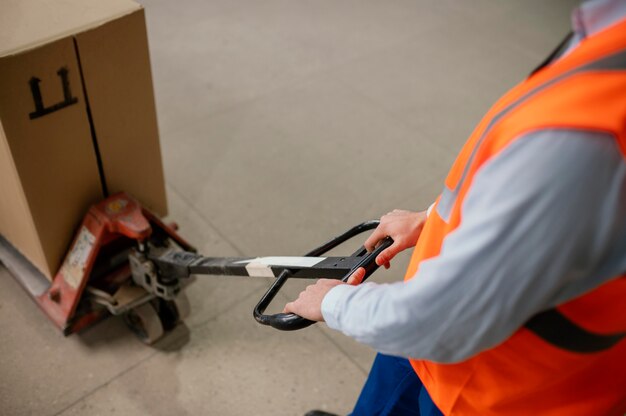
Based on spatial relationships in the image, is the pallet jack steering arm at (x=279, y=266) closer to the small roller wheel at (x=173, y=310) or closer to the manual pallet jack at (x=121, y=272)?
the manual pallet jack at (x=121, y=272)

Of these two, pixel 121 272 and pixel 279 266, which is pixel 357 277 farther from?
pixel 121 272

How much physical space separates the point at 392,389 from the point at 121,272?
1190 mm

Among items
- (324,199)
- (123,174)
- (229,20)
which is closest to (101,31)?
(123,174)

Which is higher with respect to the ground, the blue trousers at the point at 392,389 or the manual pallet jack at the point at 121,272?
the blue trousers at the point at 392,389

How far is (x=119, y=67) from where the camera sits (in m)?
2.02

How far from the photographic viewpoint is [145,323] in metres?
2.33

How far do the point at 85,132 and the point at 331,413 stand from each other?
4.13ft

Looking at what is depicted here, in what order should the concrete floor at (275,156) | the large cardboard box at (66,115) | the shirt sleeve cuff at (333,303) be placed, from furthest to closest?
the concrete floor at (275,156)
the large cardboard box at (66,115)
the shirt sleeve cuff at (333,303)

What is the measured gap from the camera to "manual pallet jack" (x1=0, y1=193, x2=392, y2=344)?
211 cm

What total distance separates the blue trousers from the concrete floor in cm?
68

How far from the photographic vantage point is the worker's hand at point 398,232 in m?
1.42

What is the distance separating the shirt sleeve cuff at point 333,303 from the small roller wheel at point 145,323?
1.29 meters

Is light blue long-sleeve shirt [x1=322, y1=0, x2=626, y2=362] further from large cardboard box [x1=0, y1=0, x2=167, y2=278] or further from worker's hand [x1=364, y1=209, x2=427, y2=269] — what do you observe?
large cardboard box [x1=0, y1=0, x2=167, y2=278]

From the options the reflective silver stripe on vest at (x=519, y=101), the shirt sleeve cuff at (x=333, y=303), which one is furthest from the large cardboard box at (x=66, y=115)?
the reflective silver stripe on vest at (x=519, y=101)
